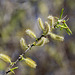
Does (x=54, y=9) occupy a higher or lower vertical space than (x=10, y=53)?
higher

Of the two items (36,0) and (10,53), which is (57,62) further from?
(36,0)

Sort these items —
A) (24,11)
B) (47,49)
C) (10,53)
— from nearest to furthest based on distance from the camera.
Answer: (10,53) < (47,49) < (24,11)

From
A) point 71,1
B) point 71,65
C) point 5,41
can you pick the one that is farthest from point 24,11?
point 71,65

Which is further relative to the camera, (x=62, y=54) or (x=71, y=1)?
(x=71, y=1)

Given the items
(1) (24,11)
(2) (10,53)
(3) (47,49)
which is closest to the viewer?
(2) (10,53)

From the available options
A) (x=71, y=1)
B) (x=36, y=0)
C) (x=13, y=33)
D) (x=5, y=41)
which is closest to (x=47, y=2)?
(x=36, y=0)

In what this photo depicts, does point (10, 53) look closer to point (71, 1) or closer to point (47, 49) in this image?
point (47, 49)

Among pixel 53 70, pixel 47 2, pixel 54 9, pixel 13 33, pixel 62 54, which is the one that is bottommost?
pixel 53 70
